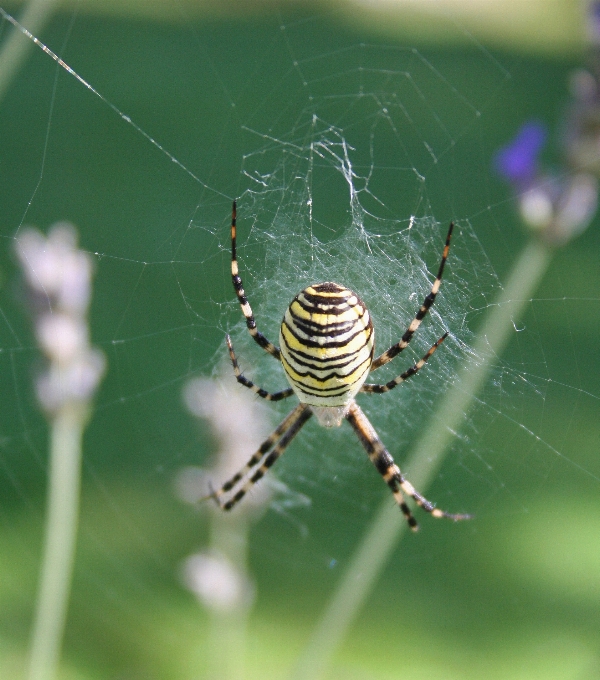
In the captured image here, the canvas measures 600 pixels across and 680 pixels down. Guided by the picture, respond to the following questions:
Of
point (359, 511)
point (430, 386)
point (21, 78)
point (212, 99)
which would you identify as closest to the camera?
point (430, 386)

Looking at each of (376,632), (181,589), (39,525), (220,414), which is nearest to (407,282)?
(220,414)

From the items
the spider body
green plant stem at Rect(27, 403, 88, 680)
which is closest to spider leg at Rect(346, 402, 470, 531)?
the spider body

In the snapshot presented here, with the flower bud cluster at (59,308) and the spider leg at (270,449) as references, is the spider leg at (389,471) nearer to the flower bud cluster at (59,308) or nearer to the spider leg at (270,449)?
the spider leg at (270,449)

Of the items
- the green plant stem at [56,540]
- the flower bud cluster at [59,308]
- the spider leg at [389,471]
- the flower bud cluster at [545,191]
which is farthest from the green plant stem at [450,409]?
the flower bud cluster at [59,308]

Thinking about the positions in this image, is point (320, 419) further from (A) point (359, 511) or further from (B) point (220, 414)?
(A) point (359, 511)

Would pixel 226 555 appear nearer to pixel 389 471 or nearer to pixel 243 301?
pixel 389 471
